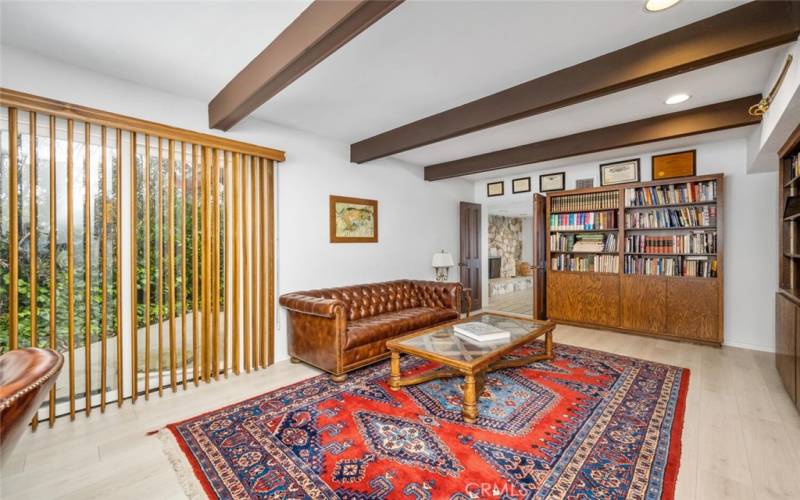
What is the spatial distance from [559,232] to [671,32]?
3480 mm

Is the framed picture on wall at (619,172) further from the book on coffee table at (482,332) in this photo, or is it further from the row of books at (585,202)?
the book on coffee table at (482,332)

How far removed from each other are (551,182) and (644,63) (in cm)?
335

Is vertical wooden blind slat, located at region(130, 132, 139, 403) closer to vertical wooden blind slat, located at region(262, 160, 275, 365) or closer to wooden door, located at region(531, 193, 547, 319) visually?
vertical wooden blind slat, located at region(262, 160, 275, 365)

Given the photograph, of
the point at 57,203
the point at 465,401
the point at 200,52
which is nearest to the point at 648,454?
the point at 465,401

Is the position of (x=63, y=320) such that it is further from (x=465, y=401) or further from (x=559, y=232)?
(x=559, y=232)

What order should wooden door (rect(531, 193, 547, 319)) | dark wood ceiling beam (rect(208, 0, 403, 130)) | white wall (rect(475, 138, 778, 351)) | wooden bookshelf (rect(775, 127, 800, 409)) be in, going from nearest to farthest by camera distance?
dark wood ceiling beam (rect(208, 0, 403, 130)) → wooden bookshelf (rect(775, 127, 800, 409)) → white wall (rect(475, 138, 778, 351)) → wooden door (rect(531, 193, 547, 319))

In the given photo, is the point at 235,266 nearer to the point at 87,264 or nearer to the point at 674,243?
the point at 87,264

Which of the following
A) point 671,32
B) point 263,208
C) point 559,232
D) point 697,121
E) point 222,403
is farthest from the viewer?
point 559,232

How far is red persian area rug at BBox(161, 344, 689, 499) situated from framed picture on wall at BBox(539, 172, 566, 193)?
10.4ft

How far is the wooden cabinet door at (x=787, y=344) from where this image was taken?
2445mm

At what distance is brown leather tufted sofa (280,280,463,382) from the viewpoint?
3.11 meters

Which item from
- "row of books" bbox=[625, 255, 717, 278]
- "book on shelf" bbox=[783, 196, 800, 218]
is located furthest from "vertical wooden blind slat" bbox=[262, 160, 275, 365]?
"row of books" bbox=[625, 255, 717, 278]

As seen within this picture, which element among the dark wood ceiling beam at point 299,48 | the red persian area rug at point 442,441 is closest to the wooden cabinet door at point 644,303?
the red persian area rug at point 442,441

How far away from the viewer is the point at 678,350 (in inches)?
152
